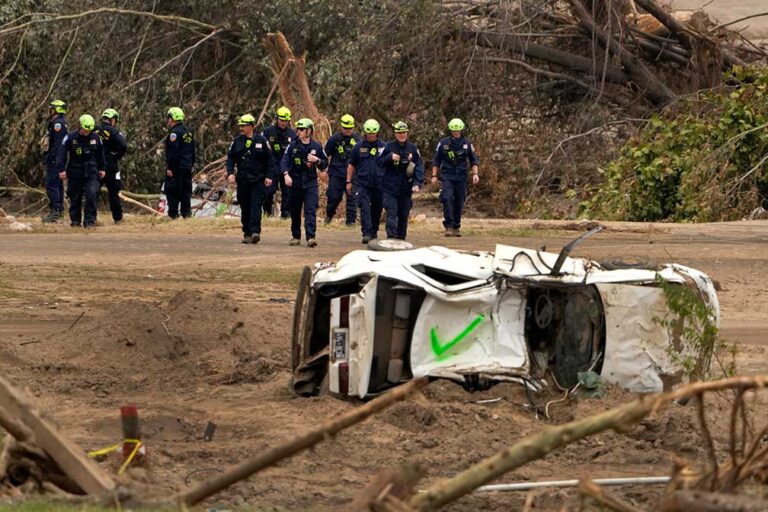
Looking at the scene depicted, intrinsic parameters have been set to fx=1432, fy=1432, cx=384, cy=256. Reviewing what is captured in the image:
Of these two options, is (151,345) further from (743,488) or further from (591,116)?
(591,116)

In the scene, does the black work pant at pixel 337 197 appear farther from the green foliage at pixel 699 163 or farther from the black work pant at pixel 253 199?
the green foliage at pixel 699 163

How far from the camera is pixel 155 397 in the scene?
1112cm

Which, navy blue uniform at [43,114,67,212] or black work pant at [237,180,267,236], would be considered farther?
navy blue uniform at [43,114,67,212]

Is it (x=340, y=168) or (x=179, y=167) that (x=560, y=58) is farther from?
(x=179, y=167)

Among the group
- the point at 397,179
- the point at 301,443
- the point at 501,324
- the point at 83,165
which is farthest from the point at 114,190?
the point at 301,443

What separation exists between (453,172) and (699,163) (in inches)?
225

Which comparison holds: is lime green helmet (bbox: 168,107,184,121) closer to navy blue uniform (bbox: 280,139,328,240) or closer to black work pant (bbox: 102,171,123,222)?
black work pant (bbox: 102,171,123,222)

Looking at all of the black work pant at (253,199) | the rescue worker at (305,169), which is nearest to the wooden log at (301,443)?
the rescue worker at (305,169)

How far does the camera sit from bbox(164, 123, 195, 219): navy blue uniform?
25.1 meters

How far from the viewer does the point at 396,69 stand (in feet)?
99.4

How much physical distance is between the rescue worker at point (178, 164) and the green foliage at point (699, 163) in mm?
7587

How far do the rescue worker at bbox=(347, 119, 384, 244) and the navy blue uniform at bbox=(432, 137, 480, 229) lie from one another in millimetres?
1034

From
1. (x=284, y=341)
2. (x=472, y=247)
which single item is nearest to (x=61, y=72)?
(x=472, y=247)

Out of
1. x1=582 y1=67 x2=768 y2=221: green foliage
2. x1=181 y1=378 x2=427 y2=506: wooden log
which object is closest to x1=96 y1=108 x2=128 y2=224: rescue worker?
x1=582 y1=67 x2=768 y2=221: green foliage
